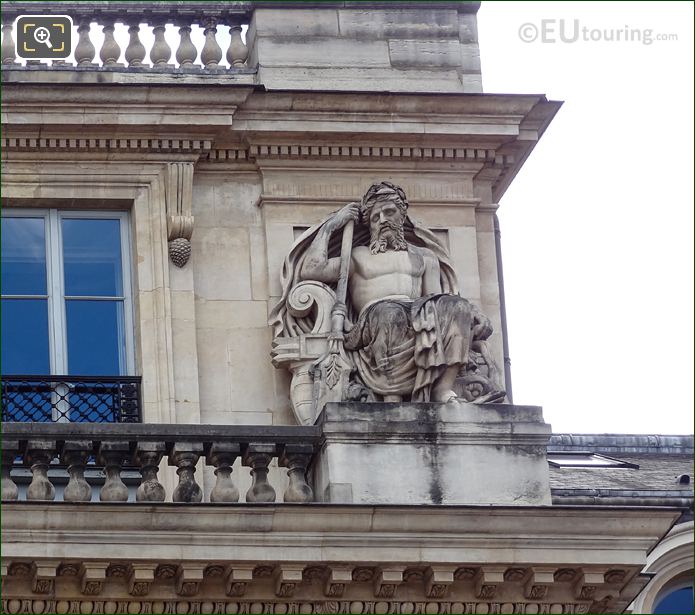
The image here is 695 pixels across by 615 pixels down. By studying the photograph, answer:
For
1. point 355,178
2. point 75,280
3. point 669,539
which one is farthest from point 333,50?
point 669,539

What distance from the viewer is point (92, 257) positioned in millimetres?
26125

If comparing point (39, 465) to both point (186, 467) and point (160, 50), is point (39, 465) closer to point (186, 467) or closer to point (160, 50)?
point (186, 467)

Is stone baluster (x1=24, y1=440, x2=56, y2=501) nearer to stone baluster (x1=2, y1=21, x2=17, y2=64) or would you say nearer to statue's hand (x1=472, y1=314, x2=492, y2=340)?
statue's hand (x1=472, y1=314, x2=492, y2=340)

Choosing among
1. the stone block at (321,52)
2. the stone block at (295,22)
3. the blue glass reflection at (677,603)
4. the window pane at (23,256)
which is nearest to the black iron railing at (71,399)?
the window pane at (23,256)

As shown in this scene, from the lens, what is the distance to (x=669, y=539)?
26891 millimetres

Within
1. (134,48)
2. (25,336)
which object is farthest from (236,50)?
(25,336)

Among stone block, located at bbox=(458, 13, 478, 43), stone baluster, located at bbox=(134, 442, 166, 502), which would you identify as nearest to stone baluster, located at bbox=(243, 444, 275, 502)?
stone baluster, located at bbox=(134, 442, 166, 502)

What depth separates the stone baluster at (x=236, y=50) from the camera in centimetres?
2683

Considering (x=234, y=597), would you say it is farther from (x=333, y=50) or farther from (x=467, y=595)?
(x=333, y=50)

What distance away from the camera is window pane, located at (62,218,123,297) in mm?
26016

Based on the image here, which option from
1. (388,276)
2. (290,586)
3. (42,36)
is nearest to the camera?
(290,586)

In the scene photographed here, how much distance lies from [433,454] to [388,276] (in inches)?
74.4

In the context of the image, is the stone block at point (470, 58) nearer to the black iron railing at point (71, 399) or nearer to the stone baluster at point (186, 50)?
the stone baluster at point (186, 50)

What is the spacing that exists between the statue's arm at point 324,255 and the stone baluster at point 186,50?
184 cm
